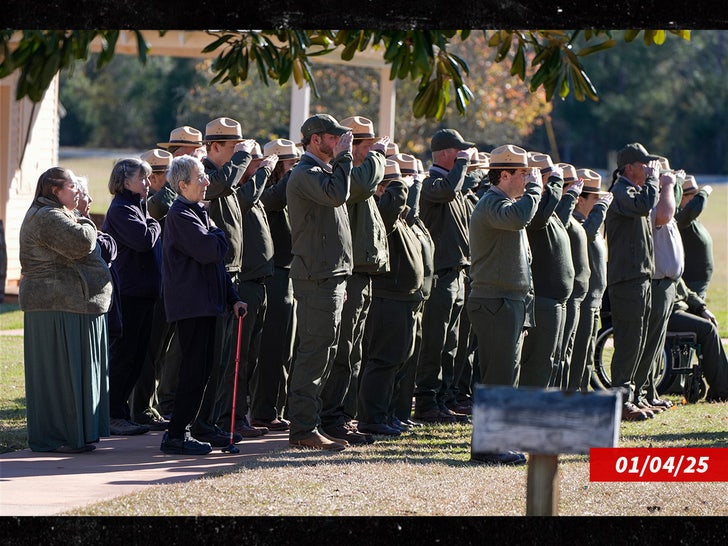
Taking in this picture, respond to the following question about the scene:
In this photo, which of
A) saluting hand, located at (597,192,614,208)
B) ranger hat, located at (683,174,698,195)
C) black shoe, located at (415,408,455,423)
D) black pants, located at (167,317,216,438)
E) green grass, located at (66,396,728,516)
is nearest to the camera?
green grass, located at (66,396,728,516)

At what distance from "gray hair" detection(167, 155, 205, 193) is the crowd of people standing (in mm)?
12

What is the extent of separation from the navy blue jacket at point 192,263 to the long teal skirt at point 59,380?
2.28ft

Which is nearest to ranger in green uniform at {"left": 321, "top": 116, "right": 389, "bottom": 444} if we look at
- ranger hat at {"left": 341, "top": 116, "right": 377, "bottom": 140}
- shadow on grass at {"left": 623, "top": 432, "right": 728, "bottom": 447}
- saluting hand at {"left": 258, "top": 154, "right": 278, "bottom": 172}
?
ranger hat at {"left": 341, "top": 116, "right": 377, "bottom": 140}

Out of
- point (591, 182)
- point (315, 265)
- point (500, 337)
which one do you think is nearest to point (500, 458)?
point (500, 337)

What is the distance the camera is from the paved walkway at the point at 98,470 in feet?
22.1

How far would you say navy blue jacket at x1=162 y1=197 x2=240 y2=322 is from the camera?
26.0 ft

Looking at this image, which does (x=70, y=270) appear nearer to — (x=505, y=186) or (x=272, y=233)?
(x=272, y=233)

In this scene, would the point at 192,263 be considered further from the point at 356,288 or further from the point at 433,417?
the point at 433,417

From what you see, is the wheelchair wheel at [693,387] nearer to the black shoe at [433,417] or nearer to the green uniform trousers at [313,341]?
the black shoe at [433,417]

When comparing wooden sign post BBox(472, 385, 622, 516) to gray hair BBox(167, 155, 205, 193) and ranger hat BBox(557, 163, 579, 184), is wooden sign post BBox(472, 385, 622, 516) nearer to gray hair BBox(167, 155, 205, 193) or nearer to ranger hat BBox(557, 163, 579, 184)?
gray hair BBox(167, 155, 205, 193)

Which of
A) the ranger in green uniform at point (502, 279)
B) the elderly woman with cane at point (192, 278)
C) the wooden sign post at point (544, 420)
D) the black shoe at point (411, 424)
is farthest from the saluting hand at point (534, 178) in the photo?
the wooden sign post at point (544, 420)

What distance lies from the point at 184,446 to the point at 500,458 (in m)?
2.02

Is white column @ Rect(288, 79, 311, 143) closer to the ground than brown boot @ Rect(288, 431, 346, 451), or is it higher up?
higher up
